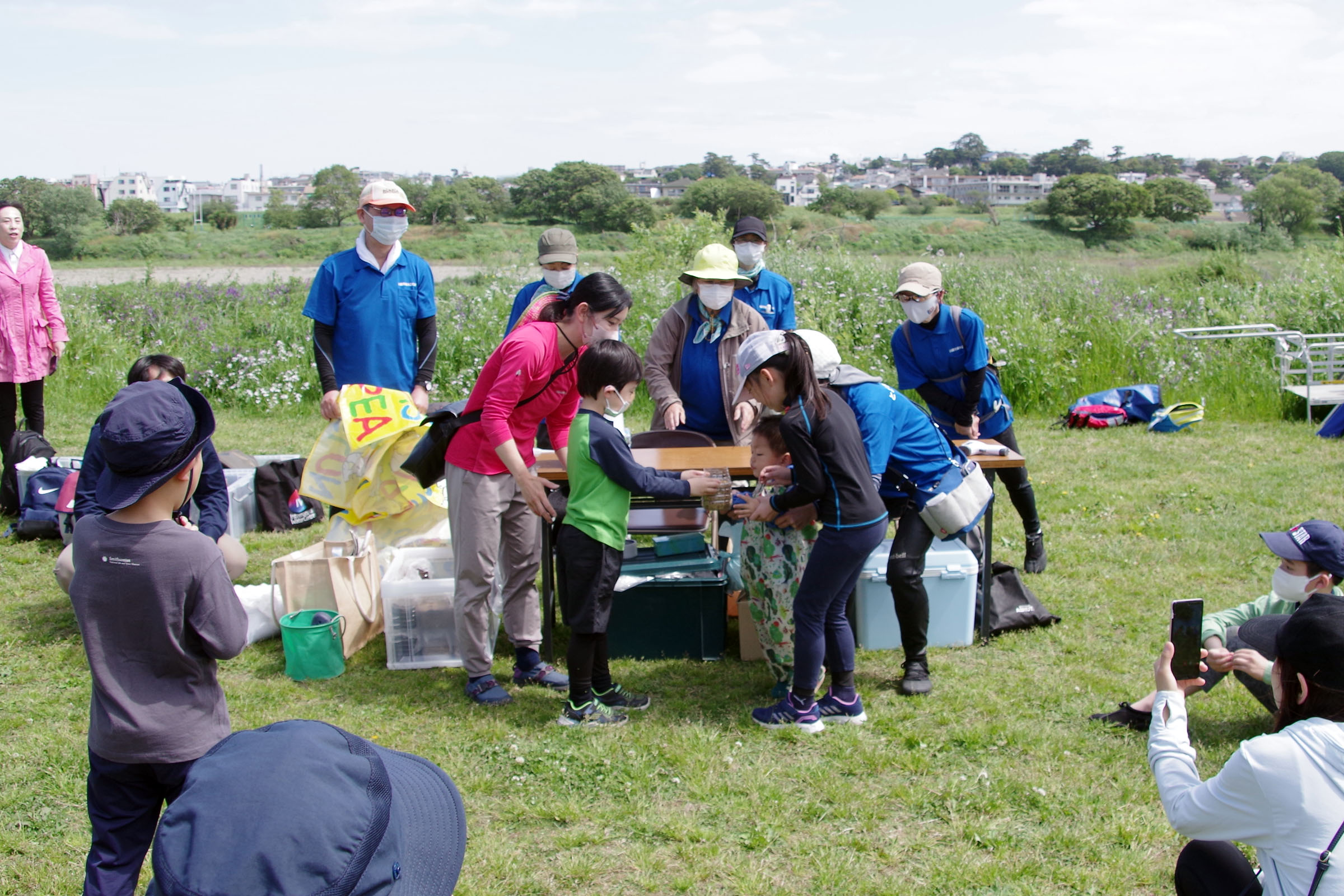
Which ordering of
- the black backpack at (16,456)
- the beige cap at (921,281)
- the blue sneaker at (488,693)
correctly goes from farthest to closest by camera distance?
1. the black backpack at (16,456)
2. the beige cap at (921,281)
3. the blue sneaker at (488,693)

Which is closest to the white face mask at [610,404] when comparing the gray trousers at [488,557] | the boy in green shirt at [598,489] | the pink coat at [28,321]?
the boy in green shirt at [598,489]

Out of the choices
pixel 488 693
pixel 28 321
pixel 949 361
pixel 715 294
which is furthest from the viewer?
pixel 28 321

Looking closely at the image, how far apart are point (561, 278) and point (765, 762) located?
3.14 metres

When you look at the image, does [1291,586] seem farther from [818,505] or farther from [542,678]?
[542,678]

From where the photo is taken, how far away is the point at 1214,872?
2.42 m

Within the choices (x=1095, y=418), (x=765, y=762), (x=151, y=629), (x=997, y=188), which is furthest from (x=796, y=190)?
(x=151, y=629)

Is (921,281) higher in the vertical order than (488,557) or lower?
higher

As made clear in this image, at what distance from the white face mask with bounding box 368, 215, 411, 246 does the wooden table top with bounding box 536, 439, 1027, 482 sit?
4.41 ft

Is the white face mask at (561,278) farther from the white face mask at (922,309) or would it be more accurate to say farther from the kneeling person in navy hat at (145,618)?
the kneeling person in navy hat at (145,618)

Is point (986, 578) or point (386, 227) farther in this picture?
point (386, 227)

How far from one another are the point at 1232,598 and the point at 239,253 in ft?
153

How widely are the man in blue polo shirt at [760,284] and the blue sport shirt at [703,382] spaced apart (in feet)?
1.26

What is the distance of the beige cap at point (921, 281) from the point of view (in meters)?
5.25

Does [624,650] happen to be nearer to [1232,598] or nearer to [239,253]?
[1232,598]
